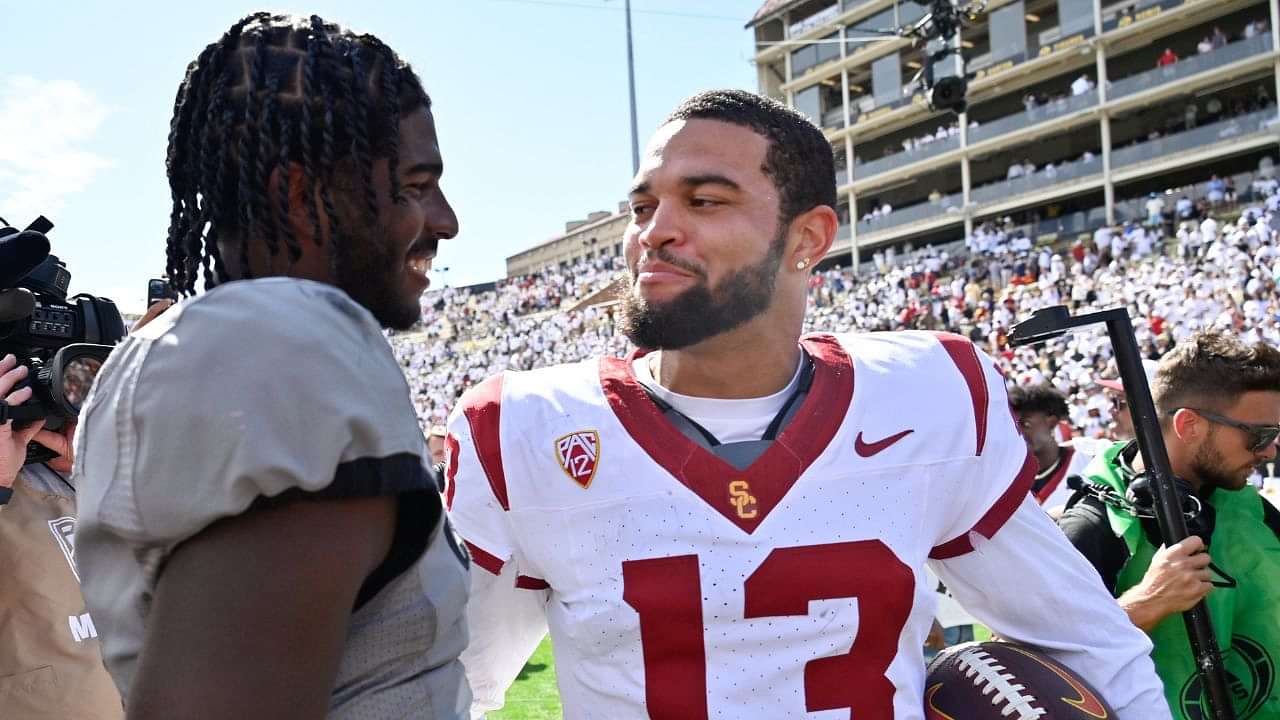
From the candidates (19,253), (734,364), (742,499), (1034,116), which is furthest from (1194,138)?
(19,253)

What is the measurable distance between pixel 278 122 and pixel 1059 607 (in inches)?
62.0

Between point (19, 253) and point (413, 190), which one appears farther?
point (19, 253)

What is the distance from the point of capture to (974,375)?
6.48ft

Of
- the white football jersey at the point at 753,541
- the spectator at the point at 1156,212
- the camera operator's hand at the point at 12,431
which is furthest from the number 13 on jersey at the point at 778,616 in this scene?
the spectator at the point at 1156,212

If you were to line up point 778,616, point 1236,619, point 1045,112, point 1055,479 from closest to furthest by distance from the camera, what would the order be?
point 778,616 → point 1236,619 → point 1055,479 → point 1045,112

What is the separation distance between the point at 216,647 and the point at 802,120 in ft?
5.46

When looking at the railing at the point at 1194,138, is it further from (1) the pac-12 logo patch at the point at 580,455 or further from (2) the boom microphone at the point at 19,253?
(2) the boom microphone at the point at 19,253

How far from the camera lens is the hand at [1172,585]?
7.89 ft

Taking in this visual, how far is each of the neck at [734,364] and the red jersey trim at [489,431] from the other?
13.4 inches

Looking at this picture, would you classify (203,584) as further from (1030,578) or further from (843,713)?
(1030,578)

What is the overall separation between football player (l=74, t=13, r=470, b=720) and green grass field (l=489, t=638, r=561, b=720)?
4.35 metres

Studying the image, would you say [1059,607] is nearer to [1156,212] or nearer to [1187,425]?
[1187,425]

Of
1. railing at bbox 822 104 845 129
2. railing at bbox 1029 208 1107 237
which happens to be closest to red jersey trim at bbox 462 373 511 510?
railing at bbox 1029 208 1107 237

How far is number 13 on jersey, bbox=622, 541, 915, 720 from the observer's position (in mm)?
1693
